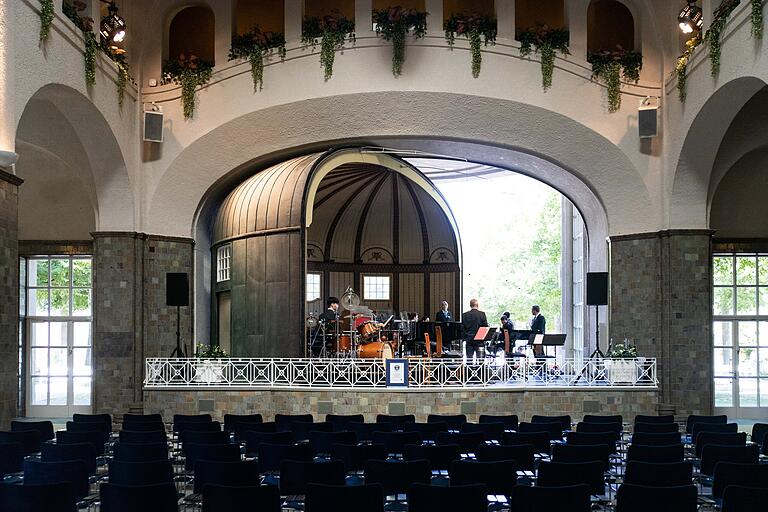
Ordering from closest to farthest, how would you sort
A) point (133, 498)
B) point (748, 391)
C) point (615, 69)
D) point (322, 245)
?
point (133, 498), point (615, 69), point (748, 391), point (322, 245)

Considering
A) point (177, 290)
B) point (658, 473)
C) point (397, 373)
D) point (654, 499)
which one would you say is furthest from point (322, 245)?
point (654, 499)

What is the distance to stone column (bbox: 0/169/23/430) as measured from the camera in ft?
37.9

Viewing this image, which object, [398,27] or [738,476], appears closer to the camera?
[738,476]

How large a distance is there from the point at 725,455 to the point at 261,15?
1414 cm

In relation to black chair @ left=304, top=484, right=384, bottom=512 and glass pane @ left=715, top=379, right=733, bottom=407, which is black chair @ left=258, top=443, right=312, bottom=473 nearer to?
black chair @ left=304, top=484, right=384, bottom=512

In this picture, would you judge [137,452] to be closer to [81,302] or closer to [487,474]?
[487,474]

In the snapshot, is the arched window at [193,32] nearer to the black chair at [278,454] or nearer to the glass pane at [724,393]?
the black chair at [278,454]

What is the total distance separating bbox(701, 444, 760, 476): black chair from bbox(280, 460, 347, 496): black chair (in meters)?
3.57

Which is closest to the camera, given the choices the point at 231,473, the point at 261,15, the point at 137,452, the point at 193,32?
the point at 231,473

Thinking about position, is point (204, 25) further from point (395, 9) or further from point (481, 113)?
point (481, 113)

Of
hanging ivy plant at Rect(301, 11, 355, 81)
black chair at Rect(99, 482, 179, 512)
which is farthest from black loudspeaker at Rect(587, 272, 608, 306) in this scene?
black chair at Rect(99, 482, 179, 512)

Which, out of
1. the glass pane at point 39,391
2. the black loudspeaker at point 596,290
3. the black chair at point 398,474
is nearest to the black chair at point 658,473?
the black chair at point 398,474

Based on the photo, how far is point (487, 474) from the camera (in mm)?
7262

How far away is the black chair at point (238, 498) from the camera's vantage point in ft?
20.3
